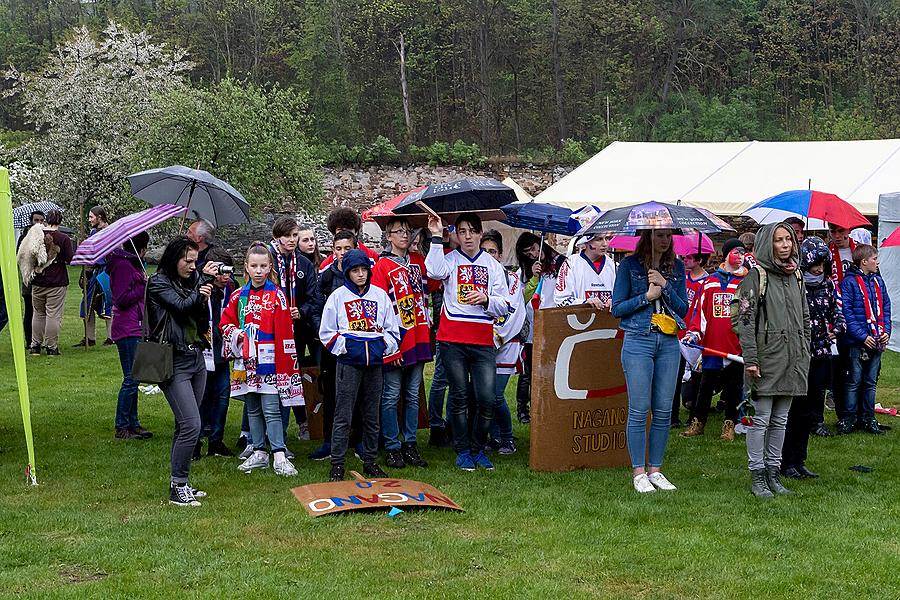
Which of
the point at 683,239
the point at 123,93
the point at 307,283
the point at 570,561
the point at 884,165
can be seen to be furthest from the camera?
the point at 123,93

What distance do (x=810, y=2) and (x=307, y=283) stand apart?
35.1m

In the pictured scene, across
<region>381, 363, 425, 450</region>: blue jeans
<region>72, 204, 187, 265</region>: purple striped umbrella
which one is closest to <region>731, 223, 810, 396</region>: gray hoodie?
<region>381, 363, 425, 450</region>: blue jeans

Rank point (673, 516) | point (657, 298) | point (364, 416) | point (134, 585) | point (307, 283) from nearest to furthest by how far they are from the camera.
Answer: point (134, 585), point (673, 516), point (657, 298), point (364, 416), point (307, 283)

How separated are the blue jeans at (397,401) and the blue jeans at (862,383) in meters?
3.94

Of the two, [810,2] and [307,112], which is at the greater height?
[810,2]

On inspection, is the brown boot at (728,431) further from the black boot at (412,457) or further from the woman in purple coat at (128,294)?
the woman in purple coat at (128,294)

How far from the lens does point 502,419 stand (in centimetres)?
772

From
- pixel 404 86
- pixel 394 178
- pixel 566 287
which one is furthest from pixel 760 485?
pixel 404 86

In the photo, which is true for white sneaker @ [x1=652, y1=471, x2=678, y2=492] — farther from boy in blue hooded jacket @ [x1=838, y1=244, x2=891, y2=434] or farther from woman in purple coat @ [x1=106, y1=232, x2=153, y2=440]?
woman in purple coat @ [x1=106, y1=232, x2=153, y2=440]

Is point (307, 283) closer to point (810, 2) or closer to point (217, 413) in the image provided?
point (217, 413)

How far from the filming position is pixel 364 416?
671 cm

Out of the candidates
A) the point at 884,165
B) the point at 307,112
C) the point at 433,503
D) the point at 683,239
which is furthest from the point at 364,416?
the point at 307,112

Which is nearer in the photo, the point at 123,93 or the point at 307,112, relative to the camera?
the point at 123,93

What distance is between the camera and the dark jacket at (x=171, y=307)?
234 inches
